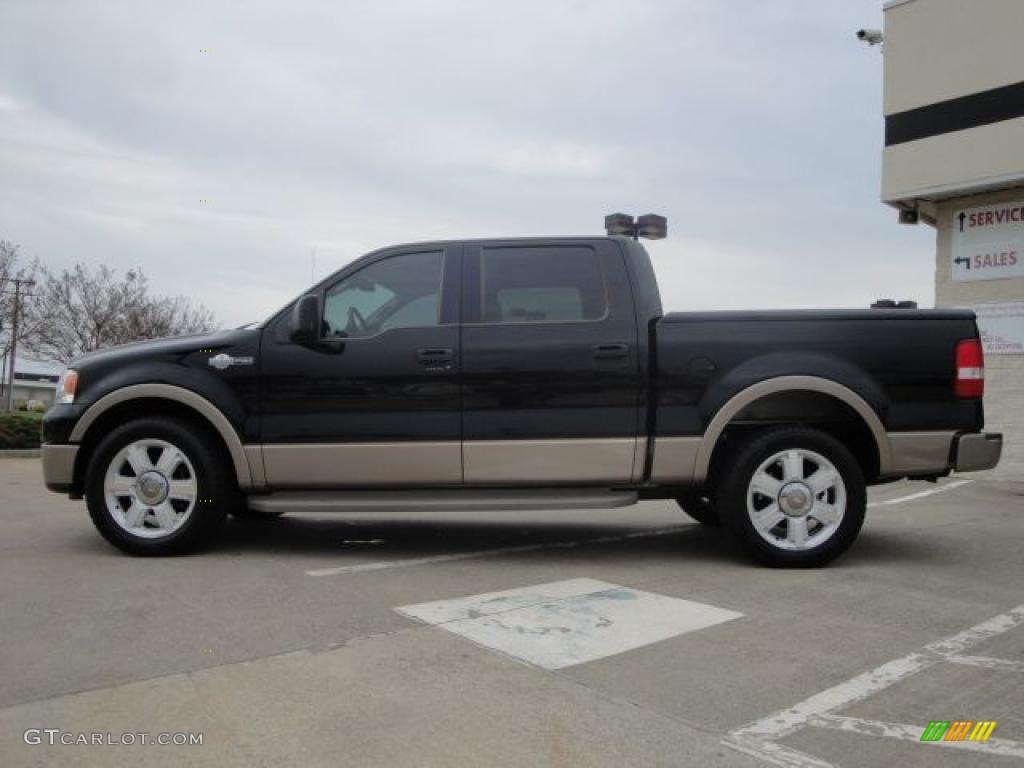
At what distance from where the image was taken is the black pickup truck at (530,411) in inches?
213

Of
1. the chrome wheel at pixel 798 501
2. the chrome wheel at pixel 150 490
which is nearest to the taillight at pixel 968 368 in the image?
the chrome wheel at pixel 798 501

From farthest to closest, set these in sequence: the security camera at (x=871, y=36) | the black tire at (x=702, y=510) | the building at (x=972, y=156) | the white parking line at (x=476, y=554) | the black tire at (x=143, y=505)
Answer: the security camera at (x=871, y=36) < the building at (x=972, y=156) < the black tire at (x=702, y=510) < the black tire at (x=143, y=505) < the white parking line at (x=476, y=554)

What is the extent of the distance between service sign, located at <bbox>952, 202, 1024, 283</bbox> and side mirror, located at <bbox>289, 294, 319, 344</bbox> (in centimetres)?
1034

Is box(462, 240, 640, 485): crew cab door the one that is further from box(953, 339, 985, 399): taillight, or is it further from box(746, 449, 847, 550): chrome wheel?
box(953, 339, 985, 399): taillight

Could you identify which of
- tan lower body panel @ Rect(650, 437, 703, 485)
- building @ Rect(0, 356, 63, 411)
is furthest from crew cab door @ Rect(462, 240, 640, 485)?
building @ Rect(0, 356, 63, 411)

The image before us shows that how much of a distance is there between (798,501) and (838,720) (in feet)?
7.85

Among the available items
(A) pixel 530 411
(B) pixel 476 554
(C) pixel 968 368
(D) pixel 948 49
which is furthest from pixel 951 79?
(B) pixel 476 554

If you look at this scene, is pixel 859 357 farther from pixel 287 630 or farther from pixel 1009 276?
pixel 1009 276

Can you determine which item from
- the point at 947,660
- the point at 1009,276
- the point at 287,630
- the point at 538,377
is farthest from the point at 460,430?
the point at 1009,276

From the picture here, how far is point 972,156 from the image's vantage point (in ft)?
39.1

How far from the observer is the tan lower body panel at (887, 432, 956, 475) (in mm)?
5418

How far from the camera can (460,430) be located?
5453 millimetres

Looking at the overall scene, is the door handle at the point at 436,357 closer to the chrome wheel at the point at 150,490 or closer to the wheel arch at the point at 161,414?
the wheel arch at the point at 161,414

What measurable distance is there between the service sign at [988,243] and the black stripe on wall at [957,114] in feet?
3.93
